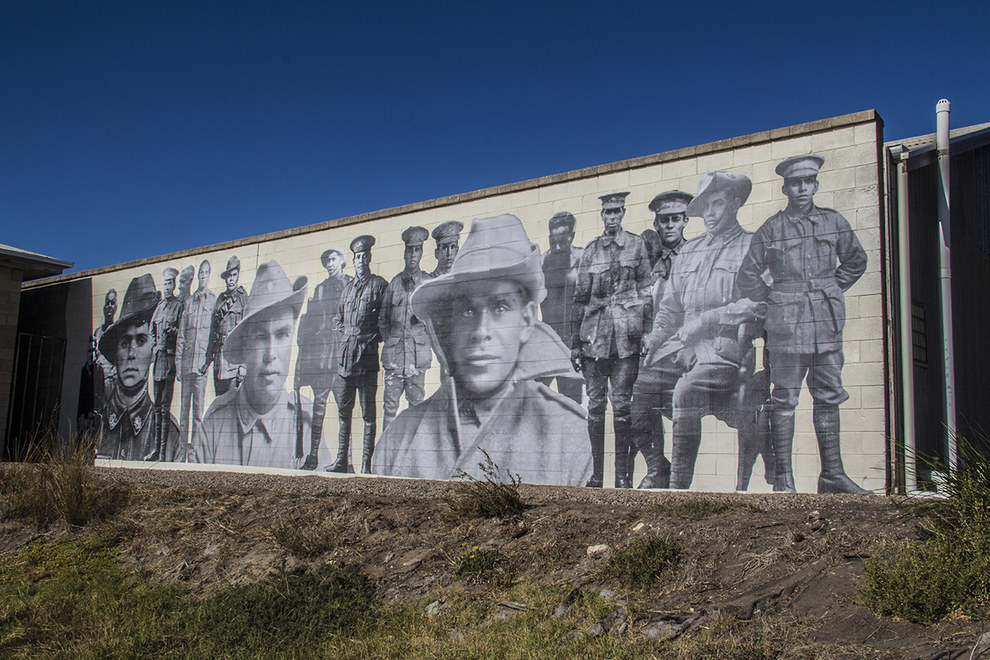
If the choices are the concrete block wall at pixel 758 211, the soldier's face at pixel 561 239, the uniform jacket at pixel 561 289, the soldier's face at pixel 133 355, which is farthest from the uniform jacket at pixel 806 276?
the soldier's face at pixel 133 355

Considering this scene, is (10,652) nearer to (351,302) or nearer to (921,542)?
(921,542)

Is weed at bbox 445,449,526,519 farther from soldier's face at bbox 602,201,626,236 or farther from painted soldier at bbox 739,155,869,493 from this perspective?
soldier's face at bbox 602,201,626,236

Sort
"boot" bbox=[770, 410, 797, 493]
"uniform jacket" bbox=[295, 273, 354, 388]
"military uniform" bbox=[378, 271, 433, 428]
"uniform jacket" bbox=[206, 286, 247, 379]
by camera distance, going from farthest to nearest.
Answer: "uniform jacket" bbox=[206, 286, 247, 379], "uniform jacket" bbox=[295, 273, 354, 388], "military uniform" bbox=[378, 271, 433, 428], "boot" bbox=[770, 410, 797, 493]

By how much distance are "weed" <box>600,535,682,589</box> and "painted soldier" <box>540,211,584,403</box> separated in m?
5.68

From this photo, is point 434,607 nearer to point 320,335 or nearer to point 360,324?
point 360,324

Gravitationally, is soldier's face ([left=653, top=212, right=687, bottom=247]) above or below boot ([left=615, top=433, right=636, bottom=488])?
above

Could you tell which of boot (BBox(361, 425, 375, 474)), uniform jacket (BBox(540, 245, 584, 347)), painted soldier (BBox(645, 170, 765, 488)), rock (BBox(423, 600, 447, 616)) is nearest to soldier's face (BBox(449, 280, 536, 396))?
uniform jacket (BBox(540, 245, 584, 347))

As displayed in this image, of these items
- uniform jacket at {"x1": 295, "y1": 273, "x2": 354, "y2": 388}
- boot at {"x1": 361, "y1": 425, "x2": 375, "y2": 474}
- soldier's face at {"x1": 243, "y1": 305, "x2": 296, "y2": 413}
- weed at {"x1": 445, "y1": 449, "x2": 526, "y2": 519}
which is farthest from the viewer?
soldier's face at {"x1": 243, "y1": 305, "x2": 296, "y2": 413}

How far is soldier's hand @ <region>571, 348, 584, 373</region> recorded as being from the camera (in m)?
11.7

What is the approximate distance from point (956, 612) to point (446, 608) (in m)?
3.37

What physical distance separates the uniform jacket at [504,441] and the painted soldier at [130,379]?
283 inches

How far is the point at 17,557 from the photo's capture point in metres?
8.36

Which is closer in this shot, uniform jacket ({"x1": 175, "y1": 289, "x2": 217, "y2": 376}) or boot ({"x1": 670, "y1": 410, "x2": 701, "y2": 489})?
boot ({"x1": 670, "y1": 410, "x2": 701, "y2": 489})

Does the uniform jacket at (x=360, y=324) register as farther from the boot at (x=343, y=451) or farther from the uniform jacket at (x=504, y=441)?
the uniform jacket at (x=504, y=441)
